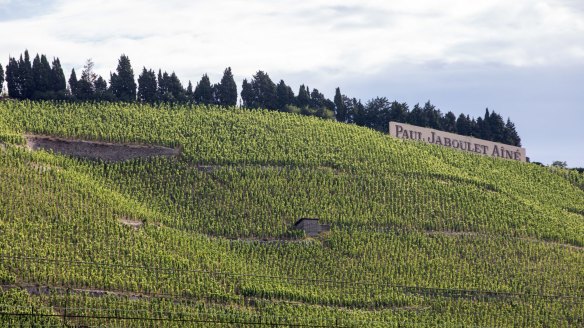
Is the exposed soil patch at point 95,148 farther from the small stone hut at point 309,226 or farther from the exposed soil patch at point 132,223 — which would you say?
the small stone hut at point 309,226

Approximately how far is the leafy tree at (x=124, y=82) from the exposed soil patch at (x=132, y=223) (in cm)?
2910

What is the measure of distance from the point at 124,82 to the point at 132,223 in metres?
31.8

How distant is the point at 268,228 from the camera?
93500 millimetres

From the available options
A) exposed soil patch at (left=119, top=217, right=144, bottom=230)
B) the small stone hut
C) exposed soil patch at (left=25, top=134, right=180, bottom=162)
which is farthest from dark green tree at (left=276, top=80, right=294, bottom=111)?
exposed soil patch at (left=119, top=217, right=144, bottom=230)

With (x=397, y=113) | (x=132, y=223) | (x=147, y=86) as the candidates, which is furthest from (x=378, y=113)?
(x=132, y=223)

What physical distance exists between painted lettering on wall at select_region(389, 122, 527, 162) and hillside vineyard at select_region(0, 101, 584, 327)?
262 centimetres

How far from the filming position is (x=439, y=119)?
5276 inches

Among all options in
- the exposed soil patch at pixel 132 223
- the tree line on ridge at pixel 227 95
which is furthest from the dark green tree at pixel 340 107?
the exposed soil patch at pixel 132 223

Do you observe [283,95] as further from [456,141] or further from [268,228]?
[268,228]

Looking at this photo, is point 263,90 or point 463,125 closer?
point 263,90

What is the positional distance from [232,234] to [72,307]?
18257 millimetres

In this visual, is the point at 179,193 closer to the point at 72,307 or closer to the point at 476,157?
the point at 72,307

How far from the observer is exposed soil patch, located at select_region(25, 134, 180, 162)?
9962 centimetres

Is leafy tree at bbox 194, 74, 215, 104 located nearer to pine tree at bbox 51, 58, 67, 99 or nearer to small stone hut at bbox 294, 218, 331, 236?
pine tree at bbox 51, 58, 67, 99
